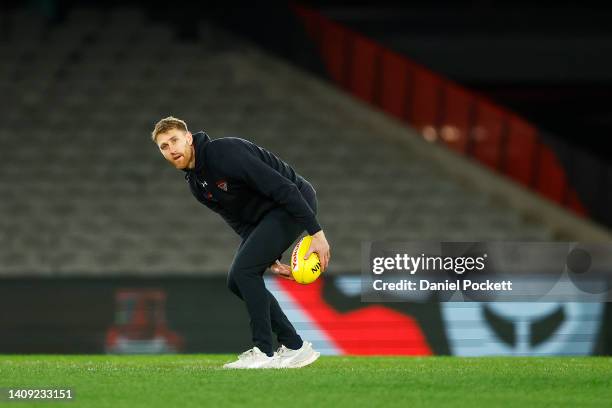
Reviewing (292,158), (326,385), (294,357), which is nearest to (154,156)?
(292,158)

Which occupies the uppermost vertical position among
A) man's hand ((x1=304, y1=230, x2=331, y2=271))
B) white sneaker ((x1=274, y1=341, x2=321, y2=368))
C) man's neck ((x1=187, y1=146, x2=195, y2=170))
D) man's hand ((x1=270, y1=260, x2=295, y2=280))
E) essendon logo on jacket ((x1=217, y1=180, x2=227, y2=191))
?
man's neck ((x1=187, y1=146, x2=195, y2=170))

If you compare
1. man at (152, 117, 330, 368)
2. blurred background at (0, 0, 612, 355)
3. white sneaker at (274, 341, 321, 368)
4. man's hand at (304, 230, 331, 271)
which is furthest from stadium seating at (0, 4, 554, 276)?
man's hand at (304, 230, 331, 271)

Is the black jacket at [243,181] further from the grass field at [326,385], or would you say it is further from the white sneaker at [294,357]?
the grass field at [326,385]

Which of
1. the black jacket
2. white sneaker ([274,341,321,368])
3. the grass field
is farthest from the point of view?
white sneaker ([274,341,321,368])

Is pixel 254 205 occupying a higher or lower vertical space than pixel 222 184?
lower

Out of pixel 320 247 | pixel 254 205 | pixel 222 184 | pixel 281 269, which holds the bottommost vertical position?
pixel 281 269

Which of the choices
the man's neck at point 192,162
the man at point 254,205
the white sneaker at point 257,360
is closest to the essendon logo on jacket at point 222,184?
the man at point 254,205

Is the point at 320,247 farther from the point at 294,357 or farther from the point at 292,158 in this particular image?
the point at 292,158

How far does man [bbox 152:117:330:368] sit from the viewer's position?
6.63m

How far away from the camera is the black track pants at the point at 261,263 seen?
22.1ft

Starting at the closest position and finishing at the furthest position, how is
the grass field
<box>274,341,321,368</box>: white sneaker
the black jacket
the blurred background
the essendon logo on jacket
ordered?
1. the grass field
2. the black jacket
3. the essendon logo on jacket
4. <box>274,341,321,368</box>: white sneaker
5. the blurred background

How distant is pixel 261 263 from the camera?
6.78m

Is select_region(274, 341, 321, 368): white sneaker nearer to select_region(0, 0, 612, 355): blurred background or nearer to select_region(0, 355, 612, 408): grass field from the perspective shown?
select_region(0, 355, 612, 408): grass field

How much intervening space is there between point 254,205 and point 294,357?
89cm
